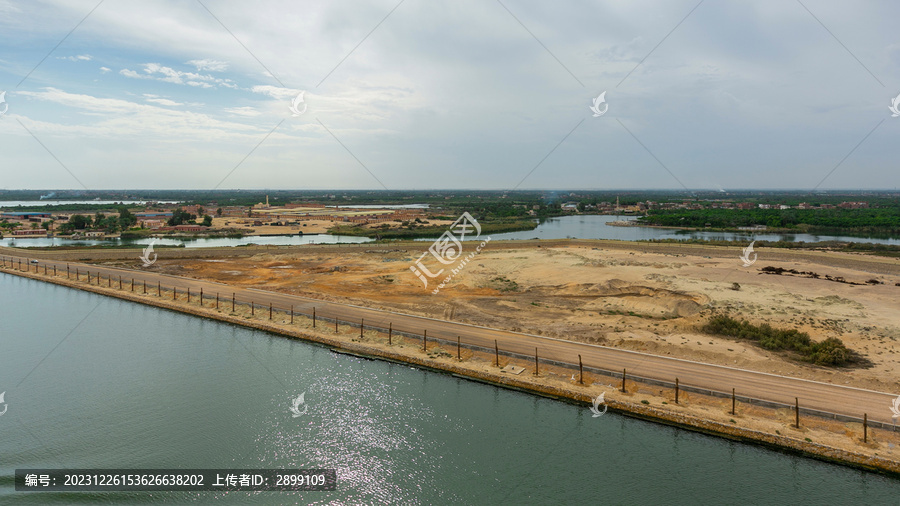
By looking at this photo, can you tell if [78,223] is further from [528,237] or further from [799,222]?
[799,222]

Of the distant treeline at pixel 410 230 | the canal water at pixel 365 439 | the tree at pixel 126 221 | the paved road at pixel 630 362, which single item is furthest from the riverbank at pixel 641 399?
the tree at pixel 126 221

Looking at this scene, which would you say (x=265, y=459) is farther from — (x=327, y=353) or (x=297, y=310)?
(x=297, y=310)

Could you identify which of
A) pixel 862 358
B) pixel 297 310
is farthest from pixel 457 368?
pixel 862 358

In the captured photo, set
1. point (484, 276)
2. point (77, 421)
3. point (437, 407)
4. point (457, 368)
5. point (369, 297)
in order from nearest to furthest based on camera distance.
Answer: point (77, 421) → point (437, 407) → point (457, 368) → point (369, 297) → point (484, 276)

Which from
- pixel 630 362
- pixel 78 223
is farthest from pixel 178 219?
pixel 630 362

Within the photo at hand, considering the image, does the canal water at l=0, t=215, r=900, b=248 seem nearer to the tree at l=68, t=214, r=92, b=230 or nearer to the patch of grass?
the tree at l=68, t=214, r=92, b=230

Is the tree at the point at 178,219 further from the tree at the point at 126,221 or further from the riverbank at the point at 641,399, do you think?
the riverbank at the point at 641,399
